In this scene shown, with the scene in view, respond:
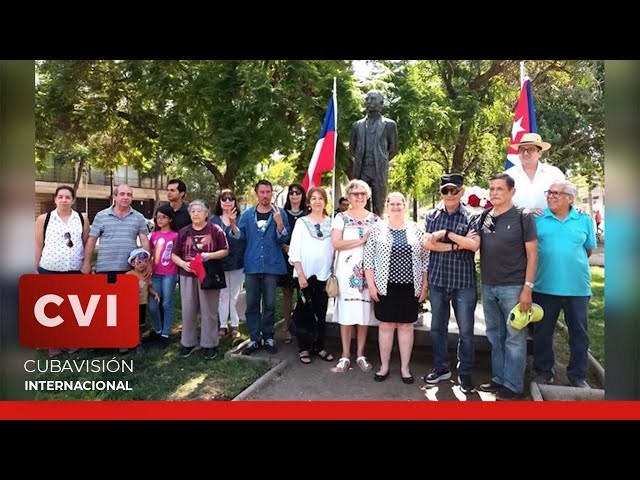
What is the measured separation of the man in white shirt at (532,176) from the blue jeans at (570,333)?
2.59ft

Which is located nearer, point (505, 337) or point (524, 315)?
point (524, 315)

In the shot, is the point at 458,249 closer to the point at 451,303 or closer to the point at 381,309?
the point at 451,303

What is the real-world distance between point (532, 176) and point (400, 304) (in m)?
1.58

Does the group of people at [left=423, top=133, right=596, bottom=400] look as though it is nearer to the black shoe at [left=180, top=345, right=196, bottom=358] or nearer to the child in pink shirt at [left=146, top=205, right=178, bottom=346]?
the black shoe at [left=180, top=345, right=196, bottom=358]

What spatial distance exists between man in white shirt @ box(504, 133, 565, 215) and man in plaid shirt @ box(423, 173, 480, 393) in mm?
548

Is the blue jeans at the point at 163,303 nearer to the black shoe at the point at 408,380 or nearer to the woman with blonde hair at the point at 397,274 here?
the woman with blonde hair at the point at 397,274

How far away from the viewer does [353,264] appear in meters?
4.00

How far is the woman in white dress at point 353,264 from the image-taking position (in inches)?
157

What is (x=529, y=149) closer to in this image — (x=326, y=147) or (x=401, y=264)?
(x=401, y=264)

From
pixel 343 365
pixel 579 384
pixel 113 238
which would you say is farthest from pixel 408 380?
pixel 113 238

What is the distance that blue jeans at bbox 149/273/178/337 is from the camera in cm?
463

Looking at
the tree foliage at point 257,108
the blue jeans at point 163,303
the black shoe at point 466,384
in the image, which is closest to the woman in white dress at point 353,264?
the black shoe at point 466,384

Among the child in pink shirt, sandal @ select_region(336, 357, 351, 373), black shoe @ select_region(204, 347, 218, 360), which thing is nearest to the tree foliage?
the child in pink shirt

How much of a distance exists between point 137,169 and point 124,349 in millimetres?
5846
